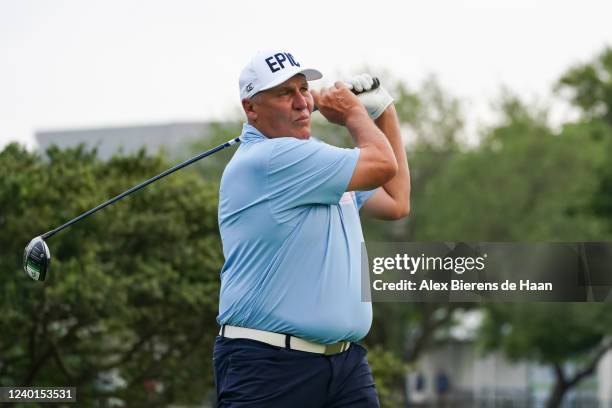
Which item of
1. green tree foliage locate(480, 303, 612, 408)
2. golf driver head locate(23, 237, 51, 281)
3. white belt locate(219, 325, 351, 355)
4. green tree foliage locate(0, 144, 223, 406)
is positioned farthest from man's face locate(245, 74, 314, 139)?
green tree foliage locate(480, 303, 612, 408)

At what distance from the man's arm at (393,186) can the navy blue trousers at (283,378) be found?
0.74m

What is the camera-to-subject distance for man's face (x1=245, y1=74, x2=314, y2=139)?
5.04m

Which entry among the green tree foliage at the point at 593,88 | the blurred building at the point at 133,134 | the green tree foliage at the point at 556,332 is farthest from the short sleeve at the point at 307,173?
the blurred building at the point at 133,134

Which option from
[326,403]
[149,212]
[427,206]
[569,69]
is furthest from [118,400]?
[569,69]

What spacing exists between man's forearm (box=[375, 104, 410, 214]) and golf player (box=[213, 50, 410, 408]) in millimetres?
402

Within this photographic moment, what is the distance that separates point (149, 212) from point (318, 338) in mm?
9967

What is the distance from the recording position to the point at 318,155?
489 centimetres

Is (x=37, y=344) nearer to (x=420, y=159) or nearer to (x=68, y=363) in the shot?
(x=68, y=363)

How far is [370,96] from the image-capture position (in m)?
5.38

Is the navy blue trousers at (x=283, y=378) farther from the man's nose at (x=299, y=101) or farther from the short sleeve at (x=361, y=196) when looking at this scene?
the man's nose at (x=299, y=101)

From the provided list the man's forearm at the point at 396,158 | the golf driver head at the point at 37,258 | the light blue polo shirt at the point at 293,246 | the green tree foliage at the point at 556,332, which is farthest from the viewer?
the green tree foliage at the point at 556,332

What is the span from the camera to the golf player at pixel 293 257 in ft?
15.9

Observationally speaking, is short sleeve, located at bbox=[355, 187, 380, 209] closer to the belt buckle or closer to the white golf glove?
the white golf glove

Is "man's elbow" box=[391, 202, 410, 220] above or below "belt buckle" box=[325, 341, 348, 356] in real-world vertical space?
above
